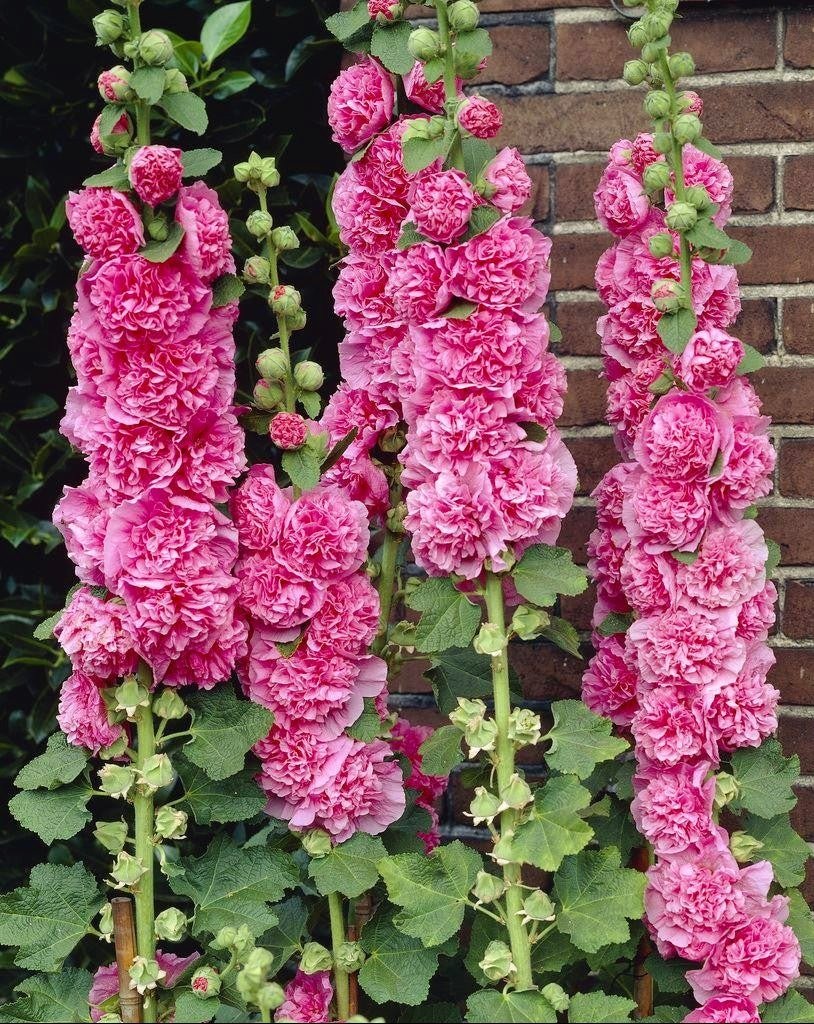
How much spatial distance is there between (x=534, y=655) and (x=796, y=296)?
24.1 inches

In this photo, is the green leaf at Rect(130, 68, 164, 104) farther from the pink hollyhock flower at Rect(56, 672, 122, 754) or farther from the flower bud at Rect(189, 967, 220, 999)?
the flower bud at Rect(189, 967, 220, 999)

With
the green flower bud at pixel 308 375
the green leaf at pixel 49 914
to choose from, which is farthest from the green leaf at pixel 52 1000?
the green flower bud at pixel 308 375

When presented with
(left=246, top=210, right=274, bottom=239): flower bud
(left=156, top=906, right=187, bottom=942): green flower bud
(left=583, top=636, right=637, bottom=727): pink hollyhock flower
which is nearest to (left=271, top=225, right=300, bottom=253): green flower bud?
(left=246, top=210, right=274, bottom=239): flower bud

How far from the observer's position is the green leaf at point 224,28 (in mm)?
1808

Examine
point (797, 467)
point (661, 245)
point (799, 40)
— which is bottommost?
point (797, 467)

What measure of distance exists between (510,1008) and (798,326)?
976 mm

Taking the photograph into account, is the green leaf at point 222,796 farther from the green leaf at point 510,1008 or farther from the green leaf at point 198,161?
the green leaf at point 198,161

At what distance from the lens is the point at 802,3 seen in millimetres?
1611

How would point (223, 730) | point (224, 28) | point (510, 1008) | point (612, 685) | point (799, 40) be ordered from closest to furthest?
point (510, 1008)
point (223, 730)
point (612, 685)
point (799, 40)
point (224, 28)

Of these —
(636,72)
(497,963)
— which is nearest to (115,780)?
(497,963)

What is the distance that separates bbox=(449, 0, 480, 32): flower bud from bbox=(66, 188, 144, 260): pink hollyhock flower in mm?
354

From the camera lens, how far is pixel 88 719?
47.2 inches

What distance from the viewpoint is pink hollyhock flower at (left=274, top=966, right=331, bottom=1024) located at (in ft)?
4.03

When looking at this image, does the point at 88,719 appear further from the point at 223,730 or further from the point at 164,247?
the point at 164,247
